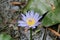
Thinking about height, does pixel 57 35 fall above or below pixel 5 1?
below

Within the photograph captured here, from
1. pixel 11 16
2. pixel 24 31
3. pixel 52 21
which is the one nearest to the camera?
pixel 52 21

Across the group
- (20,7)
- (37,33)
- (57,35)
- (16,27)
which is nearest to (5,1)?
(20,7)

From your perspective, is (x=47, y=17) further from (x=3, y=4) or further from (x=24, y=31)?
(x=3, y=4)

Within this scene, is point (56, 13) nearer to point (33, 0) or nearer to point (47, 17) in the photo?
point (47, 17)

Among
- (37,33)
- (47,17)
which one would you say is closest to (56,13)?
(47,17)

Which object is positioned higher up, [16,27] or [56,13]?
[56,13]

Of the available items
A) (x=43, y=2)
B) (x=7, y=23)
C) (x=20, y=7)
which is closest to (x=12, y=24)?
(x=7, y=23)

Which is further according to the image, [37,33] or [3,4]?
[3,4]

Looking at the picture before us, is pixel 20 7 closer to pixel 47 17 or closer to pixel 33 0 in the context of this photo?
pixel 33 0

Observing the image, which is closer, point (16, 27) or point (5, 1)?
point (16, 27)

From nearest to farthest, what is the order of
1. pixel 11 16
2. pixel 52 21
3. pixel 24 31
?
pixel 52 21, pixel 24 31, pixel 11 16
